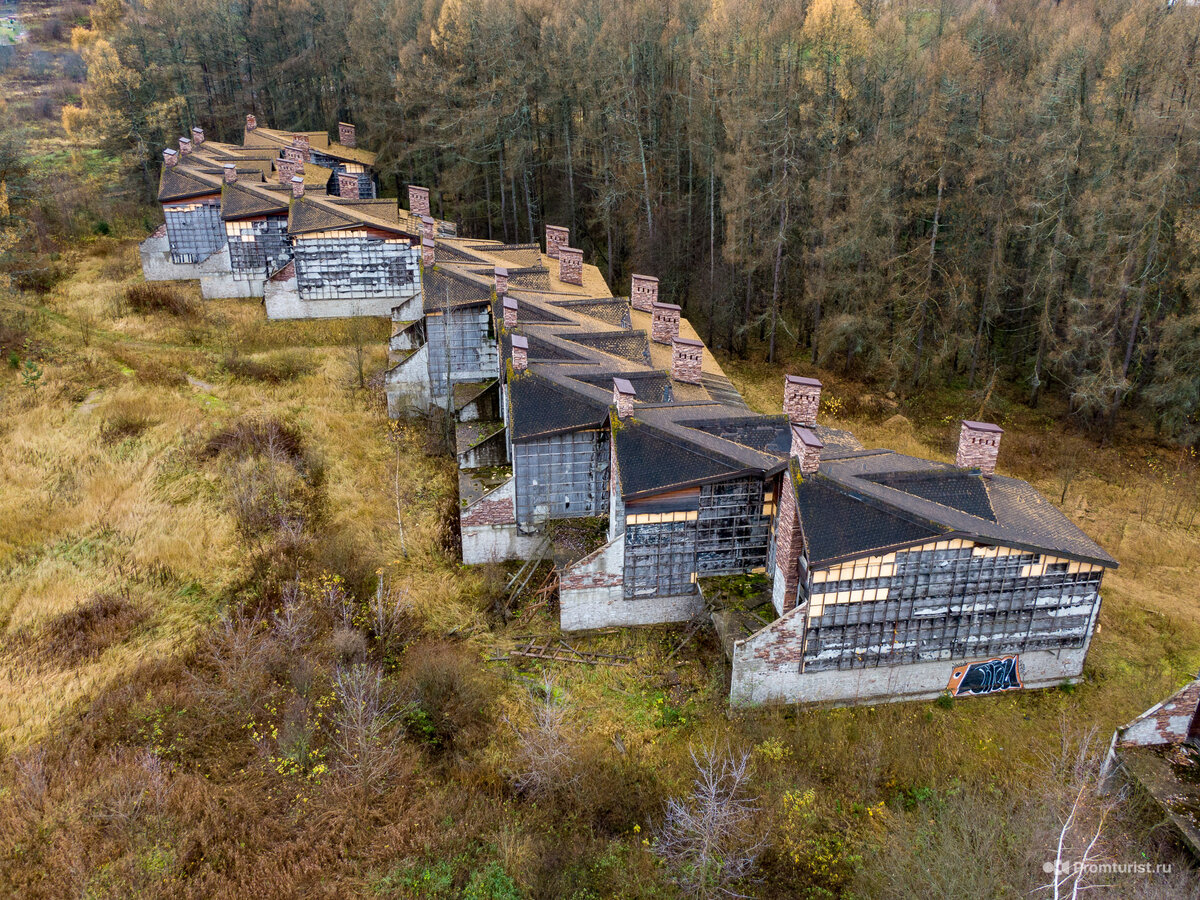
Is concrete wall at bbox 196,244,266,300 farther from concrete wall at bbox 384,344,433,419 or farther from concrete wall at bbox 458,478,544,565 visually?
concrete wall at bbox 458,478,544,565

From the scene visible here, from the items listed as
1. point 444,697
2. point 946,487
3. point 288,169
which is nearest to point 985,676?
point 946,487

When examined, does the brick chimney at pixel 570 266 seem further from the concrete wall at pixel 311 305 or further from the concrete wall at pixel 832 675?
the concrete wall at pixel 832 675

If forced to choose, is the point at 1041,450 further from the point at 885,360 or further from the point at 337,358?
the point at 337,358

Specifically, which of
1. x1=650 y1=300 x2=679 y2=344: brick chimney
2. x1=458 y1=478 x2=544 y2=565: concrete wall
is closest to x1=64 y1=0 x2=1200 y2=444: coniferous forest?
x1=650 y1=300 x2=679 y2=344: brick chimney

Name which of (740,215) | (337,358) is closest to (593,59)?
(740,215)

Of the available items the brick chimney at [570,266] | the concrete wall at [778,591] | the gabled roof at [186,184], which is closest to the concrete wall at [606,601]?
the concrete wall at [778,591]

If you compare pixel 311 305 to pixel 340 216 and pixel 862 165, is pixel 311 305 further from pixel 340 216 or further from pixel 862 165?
pixel 862 165

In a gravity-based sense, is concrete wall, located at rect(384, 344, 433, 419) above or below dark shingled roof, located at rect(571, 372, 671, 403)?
below
